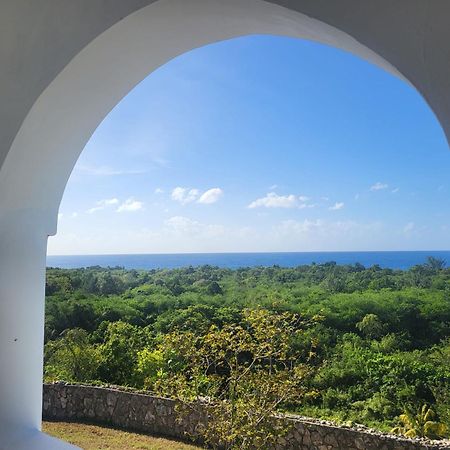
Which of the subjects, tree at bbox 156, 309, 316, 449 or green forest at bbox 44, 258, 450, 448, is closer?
tree at bbox 156, 309, 316, 449

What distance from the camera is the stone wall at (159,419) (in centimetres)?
449

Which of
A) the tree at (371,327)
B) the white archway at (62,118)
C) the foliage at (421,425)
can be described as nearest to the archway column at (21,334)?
the white archway at (62,118)

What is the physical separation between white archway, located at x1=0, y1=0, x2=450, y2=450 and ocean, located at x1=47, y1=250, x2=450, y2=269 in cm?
889

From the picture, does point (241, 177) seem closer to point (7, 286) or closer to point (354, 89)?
point (354, 89)

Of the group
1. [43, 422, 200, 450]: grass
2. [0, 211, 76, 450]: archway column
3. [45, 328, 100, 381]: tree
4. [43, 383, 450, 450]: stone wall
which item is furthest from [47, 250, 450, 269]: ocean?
[0, 211, 76, 450]: archway column

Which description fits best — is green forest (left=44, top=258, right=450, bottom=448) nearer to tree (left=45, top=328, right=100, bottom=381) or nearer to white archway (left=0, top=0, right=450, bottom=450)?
tree (left=45, top=328, right=100, bottom=381)

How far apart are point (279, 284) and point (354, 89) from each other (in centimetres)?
663

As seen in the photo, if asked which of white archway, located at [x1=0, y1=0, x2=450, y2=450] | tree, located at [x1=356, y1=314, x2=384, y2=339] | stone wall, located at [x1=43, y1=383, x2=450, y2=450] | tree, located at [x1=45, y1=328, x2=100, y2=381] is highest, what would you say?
white archway, located at [x1=0, y1=0, x2=450, y2=450]

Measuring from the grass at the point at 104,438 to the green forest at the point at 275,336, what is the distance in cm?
64

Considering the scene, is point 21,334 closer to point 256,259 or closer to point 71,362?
point 71,362

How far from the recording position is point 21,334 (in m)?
1.29

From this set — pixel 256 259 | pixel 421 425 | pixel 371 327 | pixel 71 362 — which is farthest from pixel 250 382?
pixel 256 259

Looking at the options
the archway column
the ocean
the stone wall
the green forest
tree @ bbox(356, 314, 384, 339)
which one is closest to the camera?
the archway column

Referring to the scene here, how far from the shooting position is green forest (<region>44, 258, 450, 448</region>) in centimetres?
368
